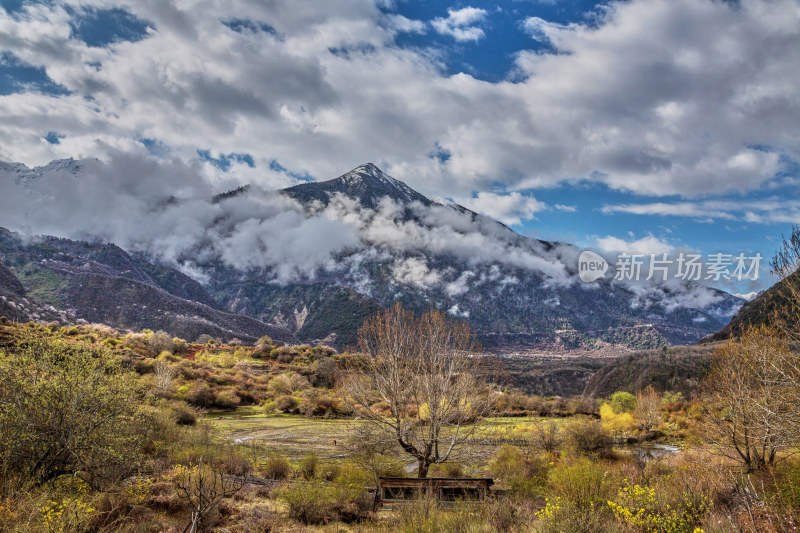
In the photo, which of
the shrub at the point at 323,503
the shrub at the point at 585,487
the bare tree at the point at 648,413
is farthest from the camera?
the bare tree at the point at 648,413

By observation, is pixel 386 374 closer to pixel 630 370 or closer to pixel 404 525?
pixel 404 525

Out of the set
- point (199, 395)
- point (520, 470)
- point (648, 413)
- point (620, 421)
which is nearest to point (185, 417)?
point (199, 395)

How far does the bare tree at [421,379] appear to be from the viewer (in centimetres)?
1605

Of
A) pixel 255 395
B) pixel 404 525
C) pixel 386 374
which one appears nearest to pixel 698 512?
pixel 404 525

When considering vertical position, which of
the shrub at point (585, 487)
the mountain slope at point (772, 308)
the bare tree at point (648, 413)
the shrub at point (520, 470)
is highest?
the mountain slope at point (772, 308)

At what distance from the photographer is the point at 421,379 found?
57.8ft

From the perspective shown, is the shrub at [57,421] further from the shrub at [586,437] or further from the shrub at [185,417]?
the shrub at [586,437]

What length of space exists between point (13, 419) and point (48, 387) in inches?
41.9

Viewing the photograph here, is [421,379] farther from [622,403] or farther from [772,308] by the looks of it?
[772,308]

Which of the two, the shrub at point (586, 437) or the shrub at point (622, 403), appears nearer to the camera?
the shrub at point (586, 437)

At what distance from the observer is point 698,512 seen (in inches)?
428

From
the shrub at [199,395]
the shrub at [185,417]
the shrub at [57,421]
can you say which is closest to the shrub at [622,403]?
the shrub at [185,417]

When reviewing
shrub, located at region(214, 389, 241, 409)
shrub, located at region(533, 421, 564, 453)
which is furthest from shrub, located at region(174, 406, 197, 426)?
shrub, located at region(533, 421, 564, 453)

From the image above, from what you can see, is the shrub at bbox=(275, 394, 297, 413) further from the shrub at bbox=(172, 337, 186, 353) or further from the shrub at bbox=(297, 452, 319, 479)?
the shrub at bbox=(172, 337, 186, 353)
